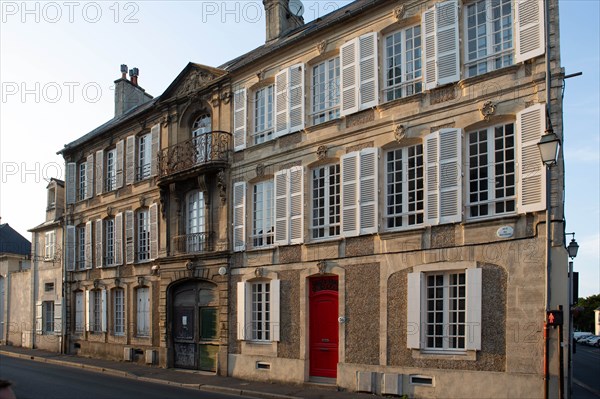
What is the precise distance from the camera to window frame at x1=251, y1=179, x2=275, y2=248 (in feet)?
52.7

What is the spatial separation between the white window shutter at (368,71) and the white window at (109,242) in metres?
13.0

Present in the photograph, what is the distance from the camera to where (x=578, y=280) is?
12703 millimetres

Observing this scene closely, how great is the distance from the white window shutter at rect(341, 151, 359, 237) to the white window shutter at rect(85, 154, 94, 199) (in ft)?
45.6

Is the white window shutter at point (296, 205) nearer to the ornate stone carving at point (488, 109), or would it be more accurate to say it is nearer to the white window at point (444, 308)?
the white window at point (444, 308)

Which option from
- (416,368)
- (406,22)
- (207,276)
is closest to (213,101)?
(207,276)

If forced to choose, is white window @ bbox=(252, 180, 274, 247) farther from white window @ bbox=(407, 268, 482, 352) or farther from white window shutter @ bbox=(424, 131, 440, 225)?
white window shutter @ bbox=(424, 131, 440, 225)

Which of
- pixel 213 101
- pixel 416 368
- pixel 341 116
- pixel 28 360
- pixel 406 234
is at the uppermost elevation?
pixel 213 101

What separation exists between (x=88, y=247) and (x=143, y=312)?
5.07 meters

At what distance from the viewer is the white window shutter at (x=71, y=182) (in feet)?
83.5

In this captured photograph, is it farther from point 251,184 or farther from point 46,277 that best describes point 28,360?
point 251,184

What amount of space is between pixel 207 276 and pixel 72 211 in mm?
10689

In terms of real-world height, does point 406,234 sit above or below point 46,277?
above

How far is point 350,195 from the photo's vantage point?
45.5 feet

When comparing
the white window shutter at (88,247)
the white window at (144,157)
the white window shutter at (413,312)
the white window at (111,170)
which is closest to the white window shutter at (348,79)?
the white window shutter at (413,312)
